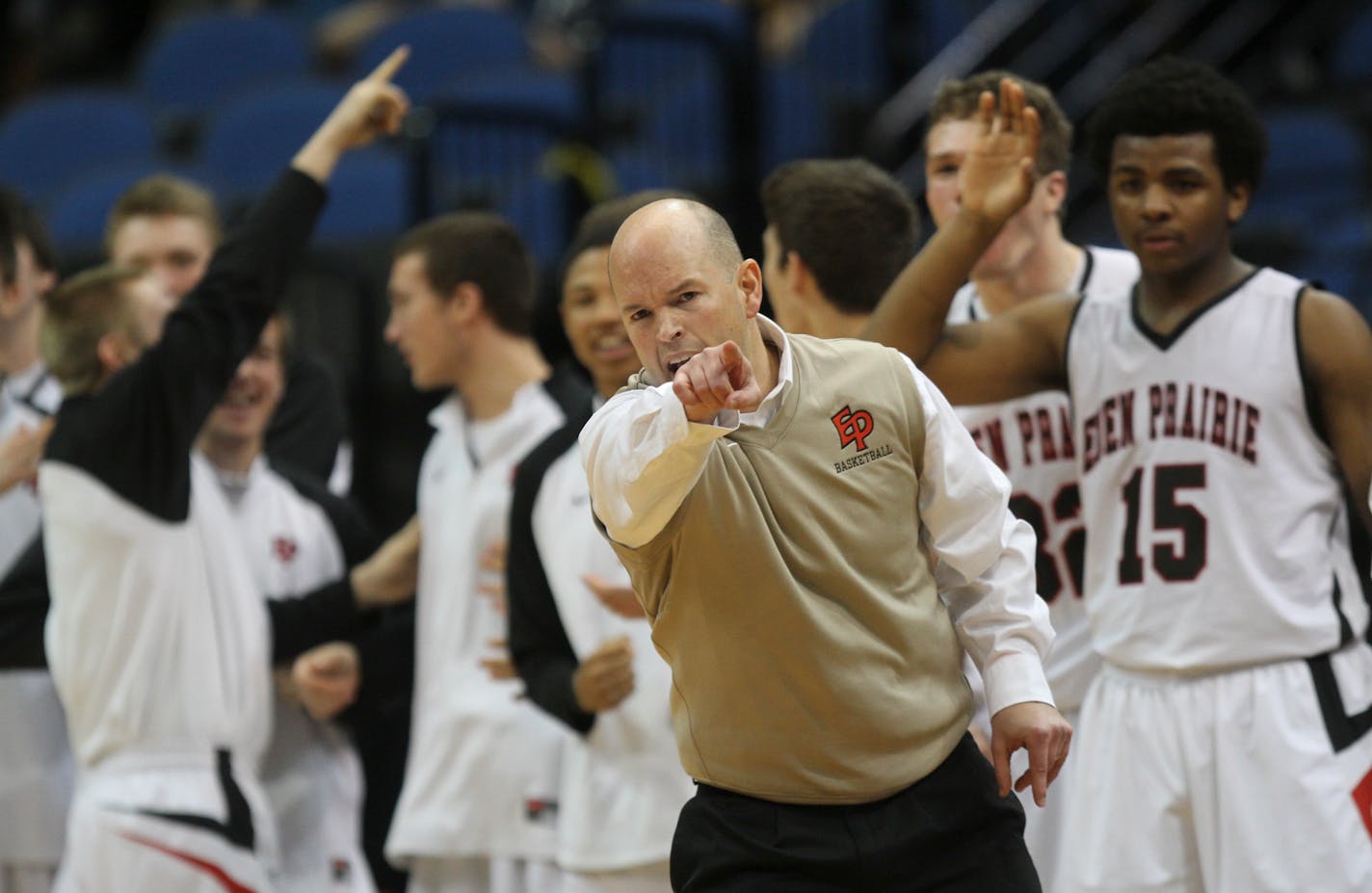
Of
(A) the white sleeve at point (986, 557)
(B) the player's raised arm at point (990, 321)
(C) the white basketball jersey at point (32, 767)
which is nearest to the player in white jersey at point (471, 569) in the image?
(C) the white basketball jersey at point (32, 767)

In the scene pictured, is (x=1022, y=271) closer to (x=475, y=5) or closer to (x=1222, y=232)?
(x=1222, y=232)

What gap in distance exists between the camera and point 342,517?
6.10 metres

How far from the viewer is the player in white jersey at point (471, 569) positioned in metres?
5.33

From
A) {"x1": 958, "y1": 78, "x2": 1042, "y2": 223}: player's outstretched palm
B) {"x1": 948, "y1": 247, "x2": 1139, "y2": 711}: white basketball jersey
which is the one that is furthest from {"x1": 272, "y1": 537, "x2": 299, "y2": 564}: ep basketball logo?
{"x1": 958, "y1": 78, "x2": 1042, "y2": 223}: player's outstretched palm

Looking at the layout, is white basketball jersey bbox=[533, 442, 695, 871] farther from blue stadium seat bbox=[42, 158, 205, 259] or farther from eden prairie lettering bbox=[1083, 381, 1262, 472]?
blue stadium seat bbox=[42, 158, 205, 259]

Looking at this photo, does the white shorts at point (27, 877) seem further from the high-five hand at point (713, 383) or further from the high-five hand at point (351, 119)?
the high-five hand at point (713, 383)

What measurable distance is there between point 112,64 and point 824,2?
565 cm

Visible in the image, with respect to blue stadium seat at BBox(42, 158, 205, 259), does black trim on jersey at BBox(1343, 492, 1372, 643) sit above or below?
below

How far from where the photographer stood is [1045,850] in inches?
183

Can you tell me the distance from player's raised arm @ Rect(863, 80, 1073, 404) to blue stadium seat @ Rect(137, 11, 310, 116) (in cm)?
890

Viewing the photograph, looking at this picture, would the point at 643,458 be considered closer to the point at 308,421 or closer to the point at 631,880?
the point at 631,880

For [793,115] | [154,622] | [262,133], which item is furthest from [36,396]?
[262,133]

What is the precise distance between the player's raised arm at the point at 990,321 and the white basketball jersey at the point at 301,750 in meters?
2.40

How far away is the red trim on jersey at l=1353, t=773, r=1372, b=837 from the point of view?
399cm
